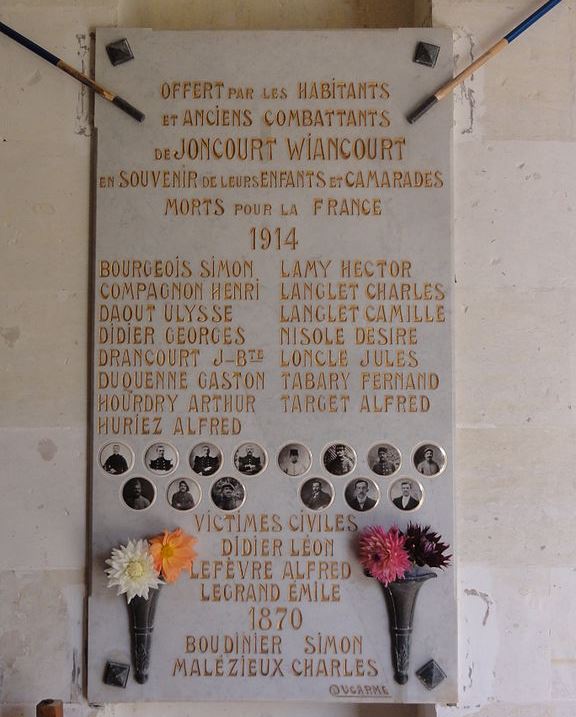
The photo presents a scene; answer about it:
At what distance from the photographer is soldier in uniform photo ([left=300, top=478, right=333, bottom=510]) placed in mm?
2404

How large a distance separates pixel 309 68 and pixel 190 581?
1805 millimetres

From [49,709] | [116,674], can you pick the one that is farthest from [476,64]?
[49,709]

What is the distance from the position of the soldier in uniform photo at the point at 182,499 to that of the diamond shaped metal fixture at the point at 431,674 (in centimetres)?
94

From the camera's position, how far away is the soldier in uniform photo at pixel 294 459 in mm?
2412

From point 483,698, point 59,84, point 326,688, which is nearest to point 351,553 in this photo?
point 326,688

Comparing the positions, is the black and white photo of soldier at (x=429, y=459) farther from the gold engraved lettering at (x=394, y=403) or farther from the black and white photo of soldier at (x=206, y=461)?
the black and white photo of soldier at (x=206, y=461)

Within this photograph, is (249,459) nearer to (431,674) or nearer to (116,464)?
(116,464)

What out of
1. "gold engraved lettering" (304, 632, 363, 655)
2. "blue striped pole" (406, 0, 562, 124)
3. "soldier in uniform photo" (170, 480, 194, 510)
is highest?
"blue striped pole" (406, 0, 562, 124)

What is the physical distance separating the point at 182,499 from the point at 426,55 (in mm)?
1736

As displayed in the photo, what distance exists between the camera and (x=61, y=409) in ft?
8.09

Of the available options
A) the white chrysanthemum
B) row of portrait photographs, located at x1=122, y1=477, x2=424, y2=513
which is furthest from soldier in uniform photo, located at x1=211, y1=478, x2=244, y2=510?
the white chrysanthemum

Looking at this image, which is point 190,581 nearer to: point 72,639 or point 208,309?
point 72,639

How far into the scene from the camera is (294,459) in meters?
2.42

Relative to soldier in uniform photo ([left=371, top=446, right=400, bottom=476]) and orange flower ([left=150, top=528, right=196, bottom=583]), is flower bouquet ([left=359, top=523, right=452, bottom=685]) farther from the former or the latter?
orange flower ([left=150, top=528, right=196, bottom=583])
